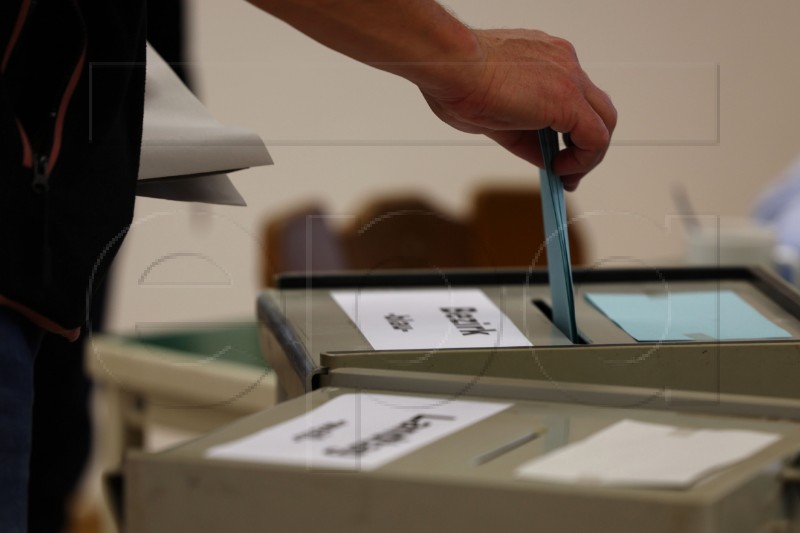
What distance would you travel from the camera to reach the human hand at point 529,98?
0.80m

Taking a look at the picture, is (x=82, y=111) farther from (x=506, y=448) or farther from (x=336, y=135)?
(x=506, y=448)

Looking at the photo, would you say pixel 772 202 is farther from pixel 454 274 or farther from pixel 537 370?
pixel 537 370

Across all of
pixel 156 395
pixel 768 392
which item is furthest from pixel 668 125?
pixel 156 395

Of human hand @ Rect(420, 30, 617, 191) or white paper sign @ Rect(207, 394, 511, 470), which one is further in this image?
human hand @ Rect(420, 30, 617, 191)

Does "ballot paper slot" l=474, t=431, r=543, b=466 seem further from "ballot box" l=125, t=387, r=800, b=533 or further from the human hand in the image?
the human hand

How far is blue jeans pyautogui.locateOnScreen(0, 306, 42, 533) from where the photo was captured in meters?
0.74

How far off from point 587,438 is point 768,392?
262 mm

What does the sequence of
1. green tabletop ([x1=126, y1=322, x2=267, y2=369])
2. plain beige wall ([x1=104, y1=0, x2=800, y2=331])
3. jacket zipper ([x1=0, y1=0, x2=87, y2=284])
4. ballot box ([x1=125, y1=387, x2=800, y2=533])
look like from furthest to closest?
1. green tabletop ([x1=126, y1=322, x2=267, y2=369])
2. plain beige wall ([x1=104, y1=0, x2=800, y2=331])
3. jacket zipper ([x1=0, y1=0, x2=87, y2=284])
4. ballot box ([x1=125, y1=387, x2=800, y2=533])

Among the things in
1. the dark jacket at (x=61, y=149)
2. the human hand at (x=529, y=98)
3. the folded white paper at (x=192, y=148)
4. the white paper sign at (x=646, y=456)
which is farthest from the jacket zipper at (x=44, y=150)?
the white paper sign at (x=646, y=456)

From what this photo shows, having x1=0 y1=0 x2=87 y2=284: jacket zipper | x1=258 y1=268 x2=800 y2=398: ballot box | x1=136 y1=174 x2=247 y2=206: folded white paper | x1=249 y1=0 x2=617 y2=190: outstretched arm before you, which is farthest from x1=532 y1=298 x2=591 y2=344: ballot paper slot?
x1=0 y1=0 x2=87 y2=284: jacket zipper

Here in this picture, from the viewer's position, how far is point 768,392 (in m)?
0.80

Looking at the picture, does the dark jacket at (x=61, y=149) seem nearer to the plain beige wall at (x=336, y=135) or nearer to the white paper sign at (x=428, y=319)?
the plain beige wall at (x=336, y=135)

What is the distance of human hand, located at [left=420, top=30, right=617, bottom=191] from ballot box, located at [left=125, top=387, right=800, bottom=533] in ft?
0.83

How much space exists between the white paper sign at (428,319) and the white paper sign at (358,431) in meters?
0.14
